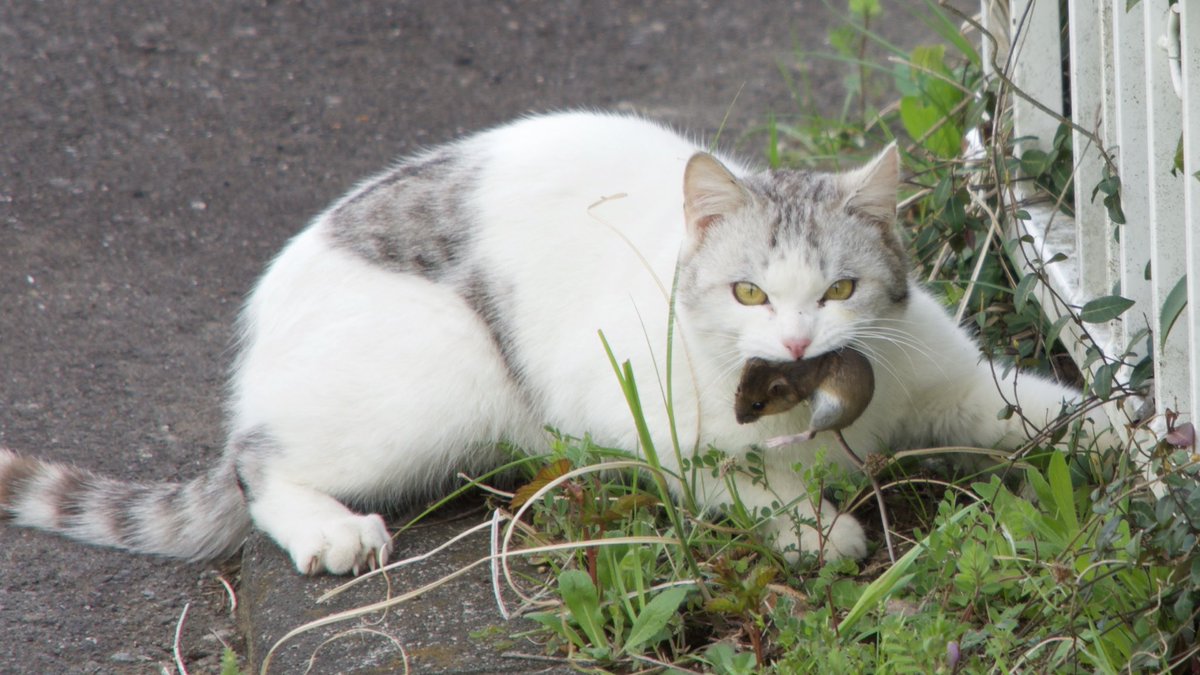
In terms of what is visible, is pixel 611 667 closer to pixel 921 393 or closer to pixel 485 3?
pixel 921 393

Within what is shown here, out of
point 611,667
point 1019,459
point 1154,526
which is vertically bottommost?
point 611,667

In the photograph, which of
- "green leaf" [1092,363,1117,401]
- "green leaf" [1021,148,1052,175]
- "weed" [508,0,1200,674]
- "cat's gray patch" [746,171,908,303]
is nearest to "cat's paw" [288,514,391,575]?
"weed" [508,0,1200,674]

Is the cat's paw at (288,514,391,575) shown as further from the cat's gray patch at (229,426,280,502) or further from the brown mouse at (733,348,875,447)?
the brown mouse at (733,348,875,447)

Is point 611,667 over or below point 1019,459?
below

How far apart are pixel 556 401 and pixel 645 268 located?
1.24 ft

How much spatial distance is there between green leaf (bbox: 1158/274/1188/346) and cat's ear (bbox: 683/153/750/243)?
851 mm

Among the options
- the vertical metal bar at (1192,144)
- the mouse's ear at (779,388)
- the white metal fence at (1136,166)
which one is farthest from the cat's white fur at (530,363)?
the vertical metal bar at (1192,144)

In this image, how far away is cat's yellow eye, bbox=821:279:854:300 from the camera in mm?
2562

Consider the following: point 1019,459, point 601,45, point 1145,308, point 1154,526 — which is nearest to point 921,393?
point 1019,459

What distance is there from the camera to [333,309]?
119 inches

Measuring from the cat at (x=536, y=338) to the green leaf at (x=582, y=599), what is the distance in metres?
0.44

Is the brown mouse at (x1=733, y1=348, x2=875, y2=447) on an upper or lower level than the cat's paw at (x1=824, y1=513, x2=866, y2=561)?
upper

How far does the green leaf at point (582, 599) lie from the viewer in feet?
7.84

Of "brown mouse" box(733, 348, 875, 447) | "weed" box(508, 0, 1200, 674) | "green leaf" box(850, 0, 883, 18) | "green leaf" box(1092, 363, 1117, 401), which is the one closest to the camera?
"weed" box(508, 0, 1200, 674)
